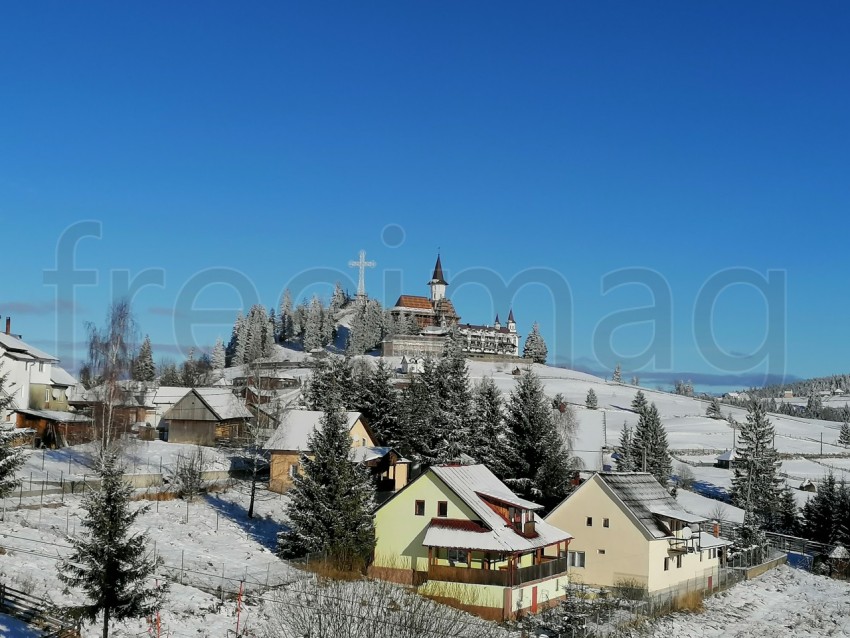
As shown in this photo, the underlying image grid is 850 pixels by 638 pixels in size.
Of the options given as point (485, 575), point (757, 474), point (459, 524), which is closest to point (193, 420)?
point (459, 524)

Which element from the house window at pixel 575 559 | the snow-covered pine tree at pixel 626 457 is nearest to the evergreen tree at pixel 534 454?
the house window at pixel 575 559

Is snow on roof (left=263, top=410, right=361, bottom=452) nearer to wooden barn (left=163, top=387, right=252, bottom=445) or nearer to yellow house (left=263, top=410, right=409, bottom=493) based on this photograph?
yellow house (left=263, top=410, right=409, bottom=493)

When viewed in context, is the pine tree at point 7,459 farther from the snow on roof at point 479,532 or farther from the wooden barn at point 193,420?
the wooden barn at point 193,420

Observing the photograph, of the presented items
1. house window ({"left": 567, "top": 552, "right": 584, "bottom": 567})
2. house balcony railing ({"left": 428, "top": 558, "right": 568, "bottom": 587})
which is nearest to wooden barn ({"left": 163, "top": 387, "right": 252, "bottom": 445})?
house window ({"left": 567, "top": 552, "right": 584, "bottom": 567})

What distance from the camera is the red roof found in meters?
38.0

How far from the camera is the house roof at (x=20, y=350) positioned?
225 ft

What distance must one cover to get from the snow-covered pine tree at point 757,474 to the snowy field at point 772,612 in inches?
795

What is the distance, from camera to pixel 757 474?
74.7m

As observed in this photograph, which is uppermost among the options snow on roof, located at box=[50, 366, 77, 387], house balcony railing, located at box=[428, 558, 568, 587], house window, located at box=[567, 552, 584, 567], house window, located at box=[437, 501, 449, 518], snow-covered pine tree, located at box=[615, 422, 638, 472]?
snow on roof, located at box=[50, 366, 77, 387]

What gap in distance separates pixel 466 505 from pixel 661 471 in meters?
50.9

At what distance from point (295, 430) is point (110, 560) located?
38814 millimetres

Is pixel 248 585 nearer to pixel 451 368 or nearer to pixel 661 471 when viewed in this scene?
pixel 451 368

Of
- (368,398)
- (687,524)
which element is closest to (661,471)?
(368,398)

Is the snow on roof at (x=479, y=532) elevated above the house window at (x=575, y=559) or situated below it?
above
